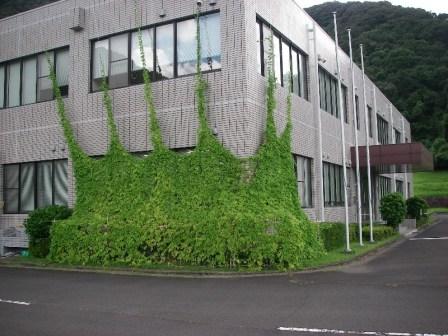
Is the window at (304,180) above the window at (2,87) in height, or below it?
below

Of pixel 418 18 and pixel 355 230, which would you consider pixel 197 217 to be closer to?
pixel 355 230

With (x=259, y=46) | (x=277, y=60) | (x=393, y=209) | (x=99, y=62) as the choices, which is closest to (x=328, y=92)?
(x=277, y=60)

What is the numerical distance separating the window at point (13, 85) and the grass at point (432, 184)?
5289cm

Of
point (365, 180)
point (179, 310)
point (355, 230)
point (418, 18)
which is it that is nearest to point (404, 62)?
point (418, 18)

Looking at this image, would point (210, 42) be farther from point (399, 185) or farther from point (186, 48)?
point (399, 185)

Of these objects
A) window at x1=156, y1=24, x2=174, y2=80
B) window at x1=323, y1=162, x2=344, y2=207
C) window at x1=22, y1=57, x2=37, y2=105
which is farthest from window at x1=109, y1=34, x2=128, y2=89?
window at x1=323, y1=162, x2=344, y2=207

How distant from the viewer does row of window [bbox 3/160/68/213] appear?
17266 mm

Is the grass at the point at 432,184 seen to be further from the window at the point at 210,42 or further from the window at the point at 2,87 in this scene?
the window at the point at 2,87

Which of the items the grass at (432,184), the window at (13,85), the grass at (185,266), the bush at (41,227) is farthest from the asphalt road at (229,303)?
the grass at (432,184)

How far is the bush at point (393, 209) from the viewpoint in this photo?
22.6 m

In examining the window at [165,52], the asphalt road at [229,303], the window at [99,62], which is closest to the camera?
the asphalt road at [229,303]

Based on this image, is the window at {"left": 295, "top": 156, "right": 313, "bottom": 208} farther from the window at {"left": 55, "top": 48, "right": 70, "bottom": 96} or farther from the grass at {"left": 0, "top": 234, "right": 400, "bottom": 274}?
the window at {"left": 55, "top": 48, "right": 70, "bottom": 96}

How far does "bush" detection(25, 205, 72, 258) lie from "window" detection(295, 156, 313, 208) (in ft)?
25.6

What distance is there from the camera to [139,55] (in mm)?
15820
